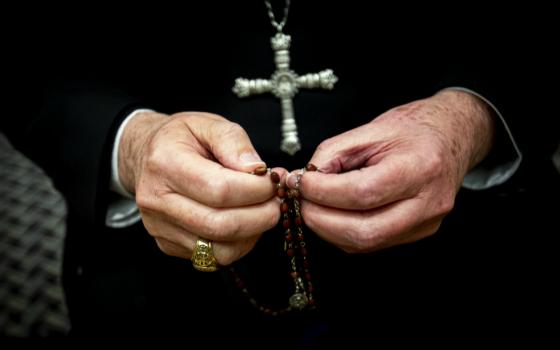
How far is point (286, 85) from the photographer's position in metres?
1.15

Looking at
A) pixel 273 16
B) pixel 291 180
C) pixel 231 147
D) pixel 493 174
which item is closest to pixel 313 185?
pixel 291 180

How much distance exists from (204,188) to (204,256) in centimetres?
18

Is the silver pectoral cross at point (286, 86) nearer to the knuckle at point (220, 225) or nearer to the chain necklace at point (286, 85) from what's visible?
the chain necklace at point (286, 85)

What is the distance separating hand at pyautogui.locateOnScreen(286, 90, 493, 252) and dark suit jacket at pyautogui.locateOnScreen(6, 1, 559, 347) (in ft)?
1.21

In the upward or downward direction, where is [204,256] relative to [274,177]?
downward

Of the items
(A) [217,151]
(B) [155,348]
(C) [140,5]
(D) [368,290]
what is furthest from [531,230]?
(C) [140,5]

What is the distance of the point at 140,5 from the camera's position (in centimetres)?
120

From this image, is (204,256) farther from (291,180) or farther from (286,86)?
(286,86)

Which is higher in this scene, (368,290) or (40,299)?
(368,290)

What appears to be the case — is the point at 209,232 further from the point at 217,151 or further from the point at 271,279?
the point at 271,279

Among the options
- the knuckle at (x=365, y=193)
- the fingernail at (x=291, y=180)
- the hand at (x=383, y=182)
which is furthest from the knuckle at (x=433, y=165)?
the fingernail at (x=291, y=180)

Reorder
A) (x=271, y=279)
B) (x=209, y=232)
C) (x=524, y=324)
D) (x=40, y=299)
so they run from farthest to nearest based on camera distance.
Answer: (x=40, y=299)
(x=271, y=279)
(x=524, y=324)
(x=209, y=232)

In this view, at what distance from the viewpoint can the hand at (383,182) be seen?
76 centimetres

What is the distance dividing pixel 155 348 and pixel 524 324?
1182 mm
